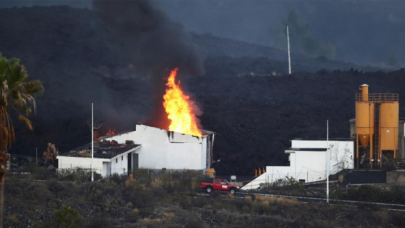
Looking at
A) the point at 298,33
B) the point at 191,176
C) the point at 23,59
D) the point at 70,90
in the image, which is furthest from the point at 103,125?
the point at 298,33

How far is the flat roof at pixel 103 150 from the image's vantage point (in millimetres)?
44438

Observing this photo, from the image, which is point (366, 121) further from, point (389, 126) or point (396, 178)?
point (396, 178)

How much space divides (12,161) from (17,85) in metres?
35.1

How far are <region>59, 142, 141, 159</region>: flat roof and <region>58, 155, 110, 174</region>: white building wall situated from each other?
589 mm

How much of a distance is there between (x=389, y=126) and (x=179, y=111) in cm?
1689

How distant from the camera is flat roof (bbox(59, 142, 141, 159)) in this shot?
44438 mm

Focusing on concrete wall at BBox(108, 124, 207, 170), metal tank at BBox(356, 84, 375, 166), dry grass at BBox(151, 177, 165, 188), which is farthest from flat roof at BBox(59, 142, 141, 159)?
metal tank at BBox(356, 84, 375, 166)

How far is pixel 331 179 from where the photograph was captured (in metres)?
44.5

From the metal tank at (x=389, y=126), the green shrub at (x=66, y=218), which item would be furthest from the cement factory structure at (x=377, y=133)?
the green shrub at (x=66, y=218)

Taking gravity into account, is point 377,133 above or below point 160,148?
above

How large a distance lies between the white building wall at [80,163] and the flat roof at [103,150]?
589 millimetres

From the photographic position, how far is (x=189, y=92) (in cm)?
8406

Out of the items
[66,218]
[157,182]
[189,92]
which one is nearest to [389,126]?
[157,182]

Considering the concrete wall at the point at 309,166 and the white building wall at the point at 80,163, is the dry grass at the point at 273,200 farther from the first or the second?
the white building wall at the point at 80,163
